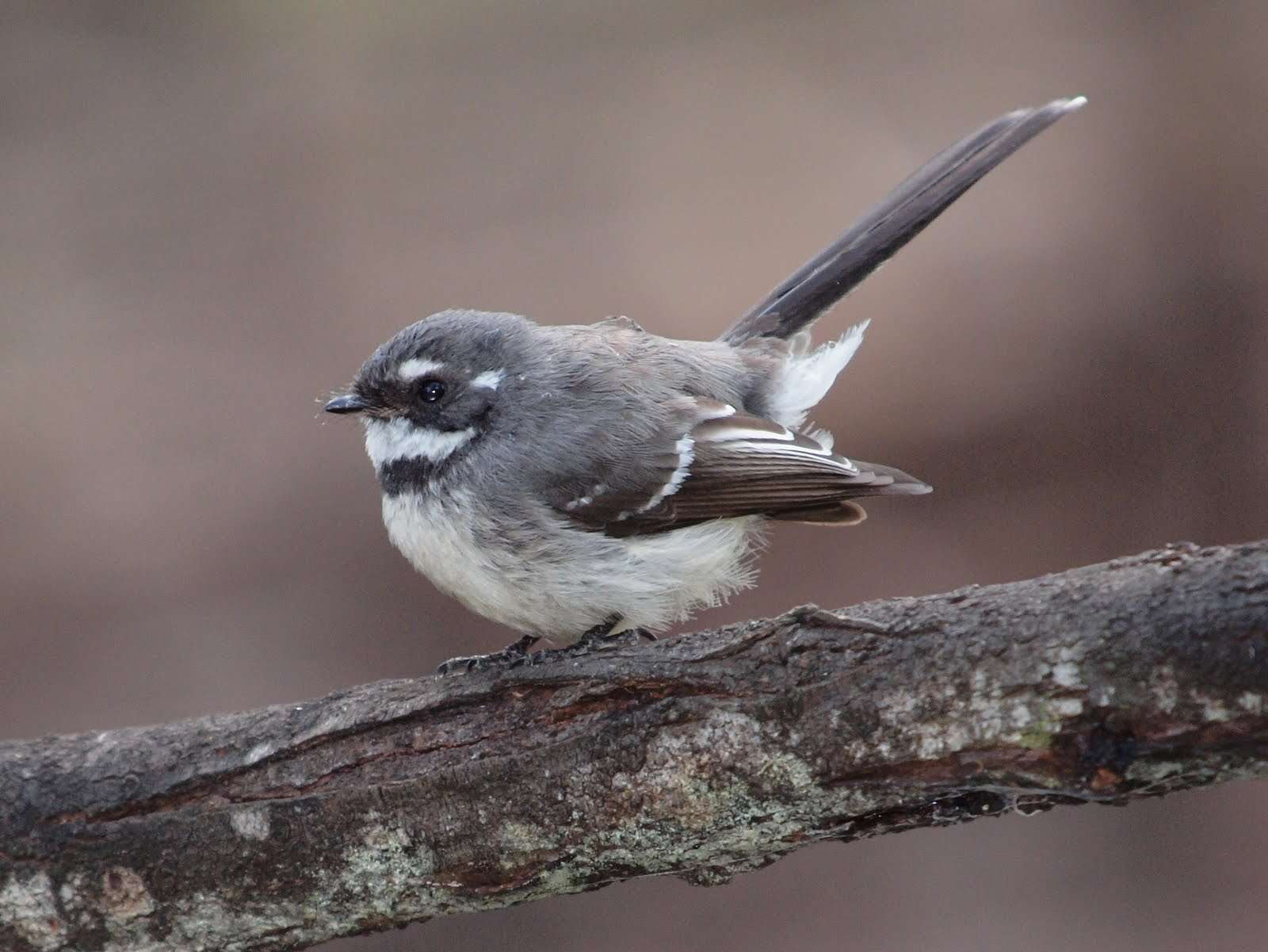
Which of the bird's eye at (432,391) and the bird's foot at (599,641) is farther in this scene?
the bird's eye at (432,391)

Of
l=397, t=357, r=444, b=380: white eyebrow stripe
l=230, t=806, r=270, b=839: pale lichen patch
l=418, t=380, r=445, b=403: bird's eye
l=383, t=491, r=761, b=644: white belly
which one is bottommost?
l=230, t=806, r=270, b=839: pale lichen patch

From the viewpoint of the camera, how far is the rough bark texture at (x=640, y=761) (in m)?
3.13

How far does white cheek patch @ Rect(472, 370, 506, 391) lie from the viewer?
16.5ft

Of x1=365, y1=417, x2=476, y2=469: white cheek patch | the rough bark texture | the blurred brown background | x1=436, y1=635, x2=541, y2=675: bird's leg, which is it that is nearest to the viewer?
the rough bark texture

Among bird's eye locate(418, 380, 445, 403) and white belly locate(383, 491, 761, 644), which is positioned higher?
bird's eye locate(418, 380, 445, 403)

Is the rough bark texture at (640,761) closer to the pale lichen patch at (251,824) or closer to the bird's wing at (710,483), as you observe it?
the pale lichen patch at (251,824)

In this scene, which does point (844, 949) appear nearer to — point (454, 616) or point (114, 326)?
point (454, 616)

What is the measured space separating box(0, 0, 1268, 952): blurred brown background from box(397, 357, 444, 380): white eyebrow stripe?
3.48 metres

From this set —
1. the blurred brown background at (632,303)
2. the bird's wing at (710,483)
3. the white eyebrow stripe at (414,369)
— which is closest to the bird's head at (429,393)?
the white eyebrow stripe at (414,369)

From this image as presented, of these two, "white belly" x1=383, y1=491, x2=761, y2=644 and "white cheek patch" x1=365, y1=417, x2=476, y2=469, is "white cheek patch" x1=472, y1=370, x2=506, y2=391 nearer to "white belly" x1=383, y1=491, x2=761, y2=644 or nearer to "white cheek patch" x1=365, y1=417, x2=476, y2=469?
"white cheek patch" x1=365, y1=417, x2=476, y2=469

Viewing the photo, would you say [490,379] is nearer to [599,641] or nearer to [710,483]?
[710,483]

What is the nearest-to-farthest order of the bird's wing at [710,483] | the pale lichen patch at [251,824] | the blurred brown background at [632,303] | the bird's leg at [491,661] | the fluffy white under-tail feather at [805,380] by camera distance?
the pale lichen patch at [251,824]
the bird's leg at [491,661]
the bird's wing at [710,483]
the fluffy white under-tail feather at [805,380]
the blurred brown background at [632,303]

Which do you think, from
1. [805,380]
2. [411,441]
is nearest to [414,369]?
[411,441]

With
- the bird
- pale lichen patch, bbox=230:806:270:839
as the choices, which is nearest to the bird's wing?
the bird
